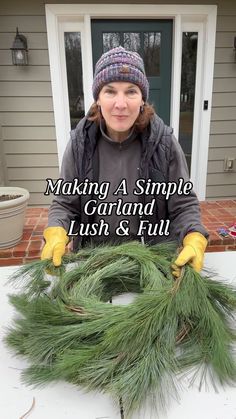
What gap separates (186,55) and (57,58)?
1.19 metres

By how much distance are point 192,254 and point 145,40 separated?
265 cm

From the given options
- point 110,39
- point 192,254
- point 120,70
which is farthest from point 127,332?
point 110,39

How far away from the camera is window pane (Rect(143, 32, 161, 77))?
3.00 metres

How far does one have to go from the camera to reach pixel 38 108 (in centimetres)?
307

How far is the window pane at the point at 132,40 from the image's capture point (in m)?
2.99

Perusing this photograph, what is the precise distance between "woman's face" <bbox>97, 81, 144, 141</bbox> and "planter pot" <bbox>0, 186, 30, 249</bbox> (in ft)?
5.05

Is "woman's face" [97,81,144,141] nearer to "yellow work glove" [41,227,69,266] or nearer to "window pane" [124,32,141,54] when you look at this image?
"yellow work glove" [41,227,69,266]

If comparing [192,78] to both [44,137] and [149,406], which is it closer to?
[44,137]

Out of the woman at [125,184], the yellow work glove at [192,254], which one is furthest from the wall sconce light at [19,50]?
the yellow work glove at [192,254]

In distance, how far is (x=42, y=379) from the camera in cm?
70

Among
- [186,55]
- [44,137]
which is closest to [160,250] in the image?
[44,137]

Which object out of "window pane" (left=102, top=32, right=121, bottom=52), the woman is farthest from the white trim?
the woman

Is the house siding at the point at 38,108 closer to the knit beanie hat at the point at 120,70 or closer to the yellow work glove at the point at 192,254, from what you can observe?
the knit beanie hat at the point at 120,70

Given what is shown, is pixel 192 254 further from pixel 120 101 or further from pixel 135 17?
pixel 135 17
